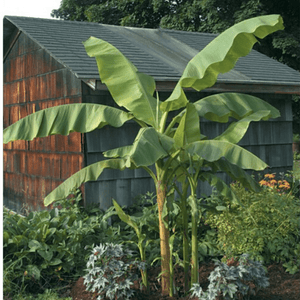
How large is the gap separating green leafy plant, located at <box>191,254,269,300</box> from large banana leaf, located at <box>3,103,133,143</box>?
6.86ft

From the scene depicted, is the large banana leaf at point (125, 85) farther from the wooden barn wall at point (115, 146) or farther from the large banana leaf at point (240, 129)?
the wooden barn wall at point (115, 146)

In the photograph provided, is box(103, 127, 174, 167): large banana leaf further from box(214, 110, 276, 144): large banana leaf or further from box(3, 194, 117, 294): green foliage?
box(3, 194, 117, 294): green foliage

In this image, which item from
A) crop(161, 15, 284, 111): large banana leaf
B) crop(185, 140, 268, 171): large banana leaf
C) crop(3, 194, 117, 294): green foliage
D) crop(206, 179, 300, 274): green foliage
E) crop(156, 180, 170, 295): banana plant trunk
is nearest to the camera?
crop(185, 140, 268, 171): large banana leaf

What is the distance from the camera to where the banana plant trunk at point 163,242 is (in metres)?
5.57

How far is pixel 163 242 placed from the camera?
222 inches

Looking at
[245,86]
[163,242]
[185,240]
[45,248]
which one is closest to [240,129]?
[185,240]

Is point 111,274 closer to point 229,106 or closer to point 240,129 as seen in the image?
point 240,129

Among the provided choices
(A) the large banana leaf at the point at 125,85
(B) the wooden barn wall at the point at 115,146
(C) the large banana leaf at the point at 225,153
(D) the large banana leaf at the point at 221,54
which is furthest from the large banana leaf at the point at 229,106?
(B) the wooden barn wall at the point at 115,146

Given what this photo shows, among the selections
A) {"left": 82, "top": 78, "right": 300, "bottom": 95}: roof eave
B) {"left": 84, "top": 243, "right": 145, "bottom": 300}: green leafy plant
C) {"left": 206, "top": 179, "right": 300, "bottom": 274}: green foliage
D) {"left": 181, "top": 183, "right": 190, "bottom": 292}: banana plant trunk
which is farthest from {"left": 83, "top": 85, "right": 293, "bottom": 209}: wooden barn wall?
{"left": 181, "top": 183, "right": 190, "bottom": 292}: banana plant trunk

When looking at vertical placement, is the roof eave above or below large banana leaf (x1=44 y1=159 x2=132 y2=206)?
above

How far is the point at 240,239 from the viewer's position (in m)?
6.57

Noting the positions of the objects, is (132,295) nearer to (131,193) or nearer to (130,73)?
(130,73)

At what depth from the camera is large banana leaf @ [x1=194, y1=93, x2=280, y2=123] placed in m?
5.93

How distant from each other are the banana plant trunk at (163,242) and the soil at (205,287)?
0.16 metres
